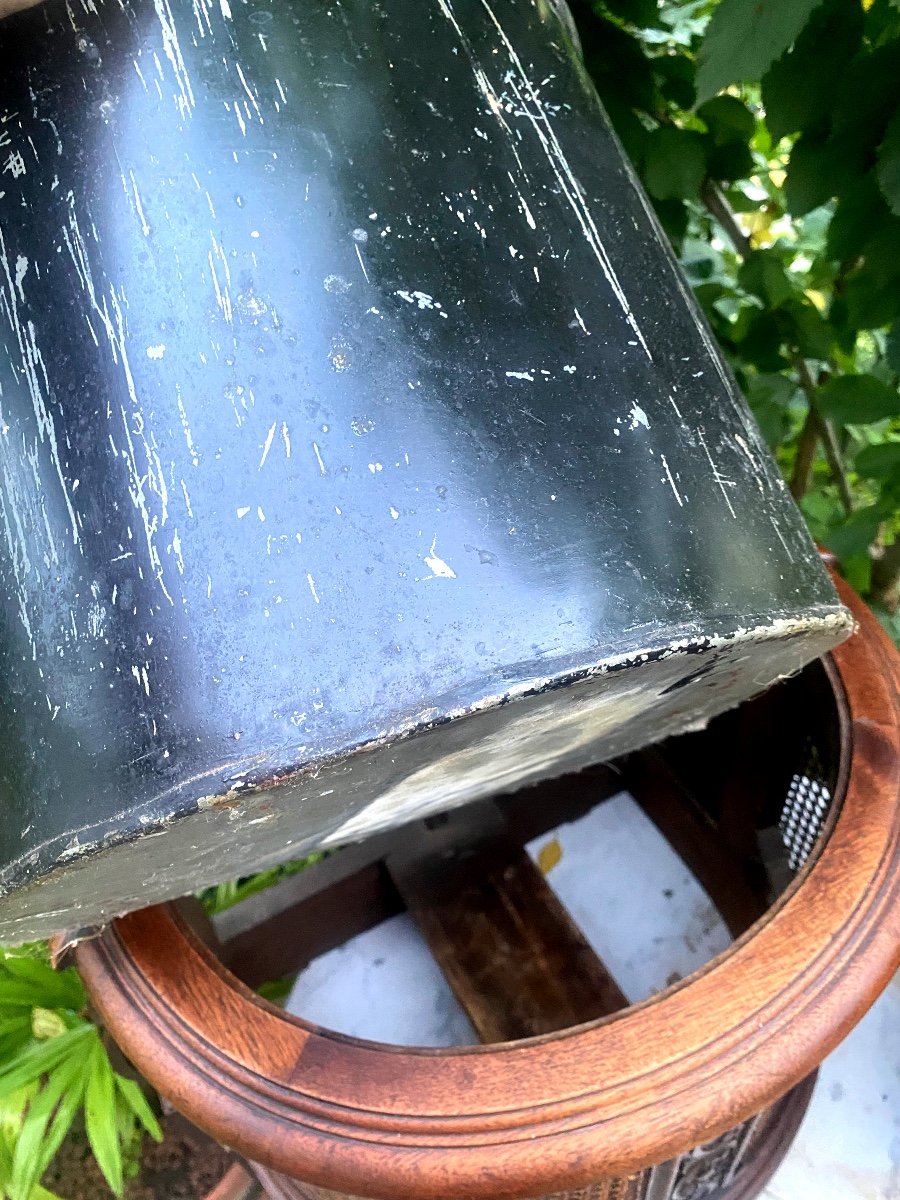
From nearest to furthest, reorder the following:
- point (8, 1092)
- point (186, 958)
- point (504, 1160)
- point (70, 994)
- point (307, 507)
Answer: point (307, 507)
point (504, 1160)
point (186, 958)
point (8, 1092)
point (70, 994)

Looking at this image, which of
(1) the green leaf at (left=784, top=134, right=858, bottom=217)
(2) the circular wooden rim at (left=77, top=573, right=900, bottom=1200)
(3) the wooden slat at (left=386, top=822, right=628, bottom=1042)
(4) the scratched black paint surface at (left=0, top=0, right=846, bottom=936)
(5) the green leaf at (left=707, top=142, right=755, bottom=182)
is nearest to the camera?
(4) the scratched black paint surface at (left=0, top=0, right=846, bottom=936)

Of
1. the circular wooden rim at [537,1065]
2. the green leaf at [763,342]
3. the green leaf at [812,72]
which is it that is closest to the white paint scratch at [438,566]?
the circular wooden rim at [537,1065]

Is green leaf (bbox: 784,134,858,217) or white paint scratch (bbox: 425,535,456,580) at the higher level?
green leaf (bbox: 784,134,858,217)

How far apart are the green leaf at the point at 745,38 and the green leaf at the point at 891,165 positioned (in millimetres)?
146

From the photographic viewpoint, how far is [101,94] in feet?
1.62

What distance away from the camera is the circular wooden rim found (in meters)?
0.57

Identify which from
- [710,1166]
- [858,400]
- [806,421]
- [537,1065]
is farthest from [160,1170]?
[806,421]

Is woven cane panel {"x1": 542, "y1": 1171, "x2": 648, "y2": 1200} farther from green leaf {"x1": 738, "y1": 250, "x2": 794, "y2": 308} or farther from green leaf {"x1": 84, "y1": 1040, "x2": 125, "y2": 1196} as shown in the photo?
green leaf {"x1": 738, "y1": 250, "x2": 794, "y2": 308}

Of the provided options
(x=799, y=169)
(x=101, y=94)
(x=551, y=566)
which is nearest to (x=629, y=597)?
(x=551, y=566)

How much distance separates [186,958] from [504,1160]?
0.95 ft

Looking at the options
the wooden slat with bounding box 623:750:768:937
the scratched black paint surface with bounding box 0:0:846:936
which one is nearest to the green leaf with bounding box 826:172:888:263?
the scratched black paint surface with bounding box 0:0:846:936

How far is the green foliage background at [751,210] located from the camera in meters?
0.75

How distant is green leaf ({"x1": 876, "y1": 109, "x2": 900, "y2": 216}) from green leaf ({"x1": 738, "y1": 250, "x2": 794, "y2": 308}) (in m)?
0.34

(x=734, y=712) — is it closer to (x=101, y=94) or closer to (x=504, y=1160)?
(x=504, y=1160)
